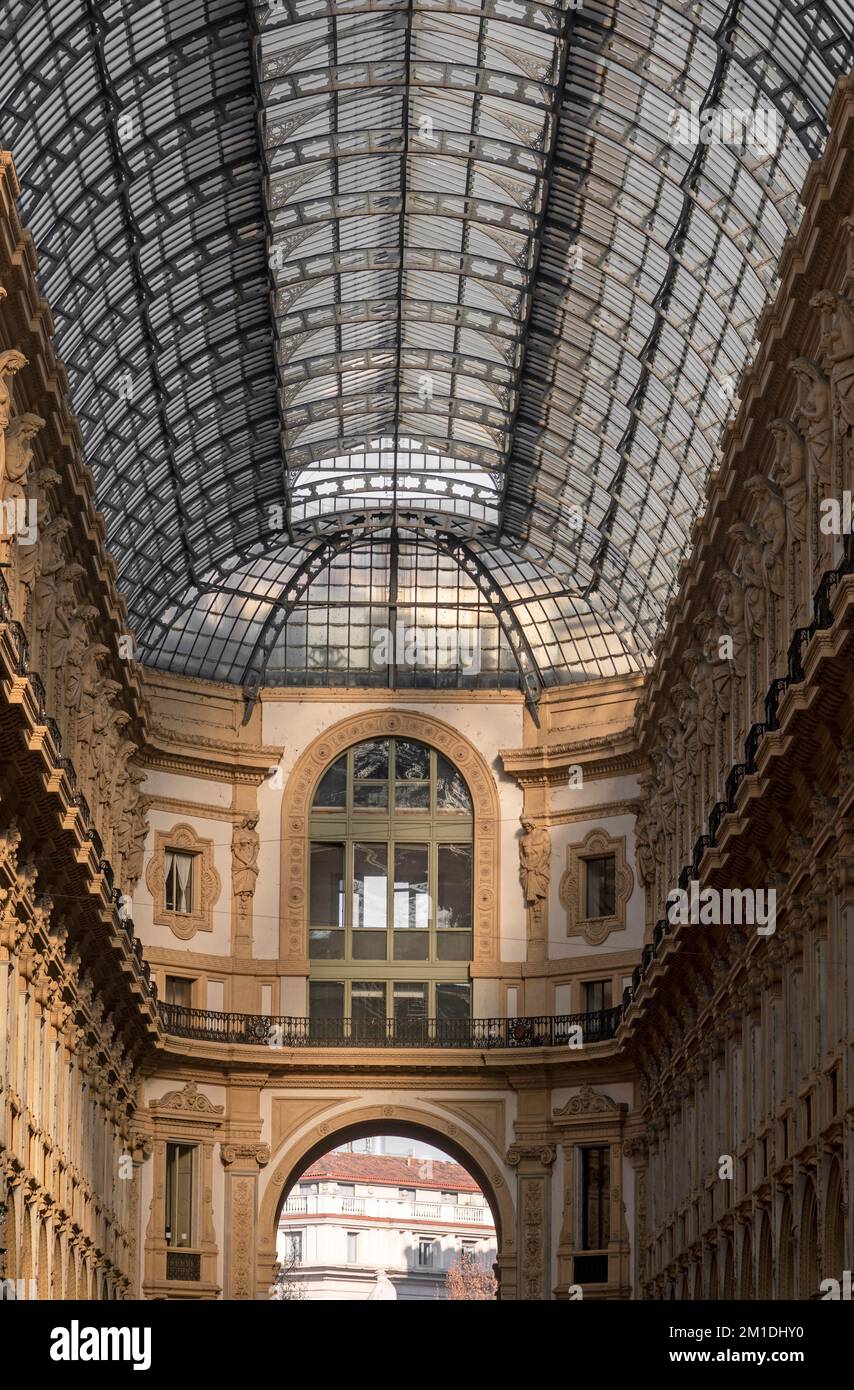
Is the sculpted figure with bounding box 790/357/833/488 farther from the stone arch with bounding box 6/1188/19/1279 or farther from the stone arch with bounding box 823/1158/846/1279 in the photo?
the stone arch with bounding box 6/1188/19/1279

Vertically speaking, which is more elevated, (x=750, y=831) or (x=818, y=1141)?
(x=750, y=831)

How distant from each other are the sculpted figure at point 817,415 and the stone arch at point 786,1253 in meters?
14.0

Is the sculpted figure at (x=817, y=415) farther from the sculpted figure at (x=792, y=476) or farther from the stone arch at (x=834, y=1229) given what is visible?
the stone arch at (x=834, y=1229)

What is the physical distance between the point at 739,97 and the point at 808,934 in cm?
1880

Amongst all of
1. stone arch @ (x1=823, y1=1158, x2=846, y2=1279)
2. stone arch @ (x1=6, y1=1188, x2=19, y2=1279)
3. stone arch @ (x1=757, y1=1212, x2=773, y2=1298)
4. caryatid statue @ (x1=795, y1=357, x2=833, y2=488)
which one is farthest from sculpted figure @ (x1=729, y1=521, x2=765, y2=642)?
stone arch @ (x1=6, y1=1188, x2=19, y2=1279)

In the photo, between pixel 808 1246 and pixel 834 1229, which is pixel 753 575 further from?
pixel 834 1229

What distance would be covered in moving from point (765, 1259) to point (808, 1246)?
470cm

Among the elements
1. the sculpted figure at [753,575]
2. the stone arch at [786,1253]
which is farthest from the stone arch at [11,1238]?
the sculpted figure at [753,575]

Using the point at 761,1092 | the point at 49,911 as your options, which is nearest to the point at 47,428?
the point at 49,911

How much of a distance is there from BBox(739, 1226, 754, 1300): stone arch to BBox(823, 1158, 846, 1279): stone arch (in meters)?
8.83

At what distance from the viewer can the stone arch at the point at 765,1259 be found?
45.3 metres
